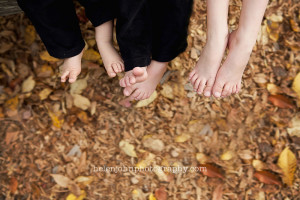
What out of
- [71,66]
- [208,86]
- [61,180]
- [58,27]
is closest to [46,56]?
[71,66]

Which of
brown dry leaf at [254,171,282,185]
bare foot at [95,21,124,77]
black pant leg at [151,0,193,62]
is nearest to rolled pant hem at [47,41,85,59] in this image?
bare foot at [95,21,124,77]

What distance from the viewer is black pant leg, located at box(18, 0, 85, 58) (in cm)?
100

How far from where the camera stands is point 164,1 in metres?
1.04

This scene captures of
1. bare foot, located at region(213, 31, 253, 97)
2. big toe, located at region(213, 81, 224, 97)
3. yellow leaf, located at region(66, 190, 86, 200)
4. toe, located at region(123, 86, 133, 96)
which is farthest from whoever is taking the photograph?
yellow leaf, located at region(66, 190, 86, 200)

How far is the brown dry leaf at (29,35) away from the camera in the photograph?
1584 mm

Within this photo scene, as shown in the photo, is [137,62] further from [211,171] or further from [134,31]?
[211,171]

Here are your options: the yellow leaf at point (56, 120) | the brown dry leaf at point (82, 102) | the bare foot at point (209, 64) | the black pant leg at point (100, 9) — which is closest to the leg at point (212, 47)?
the bare foot at point (209, 64)

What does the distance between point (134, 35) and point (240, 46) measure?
413 millimetres

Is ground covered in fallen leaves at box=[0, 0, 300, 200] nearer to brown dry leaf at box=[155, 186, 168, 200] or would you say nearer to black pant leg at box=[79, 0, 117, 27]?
brown dry leaf at box=[155, 186, 168, 200]

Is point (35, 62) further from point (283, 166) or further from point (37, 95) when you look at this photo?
point (283, 166)

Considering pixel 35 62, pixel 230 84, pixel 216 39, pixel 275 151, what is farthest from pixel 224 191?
pixel 35 62

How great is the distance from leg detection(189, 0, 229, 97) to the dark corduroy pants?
0.31 ft

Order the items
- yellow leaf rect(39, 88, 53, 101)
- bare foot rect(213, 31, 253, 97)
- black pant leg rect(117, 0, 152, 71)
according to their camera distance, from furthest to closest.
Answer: yellow leaf rect(39, 88, 53, 101), bare foot rect(213, 31, 253, 97), black pant leg rect(117, 0, 152, 71)

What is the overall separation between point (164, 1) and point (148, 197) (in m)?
0.95
